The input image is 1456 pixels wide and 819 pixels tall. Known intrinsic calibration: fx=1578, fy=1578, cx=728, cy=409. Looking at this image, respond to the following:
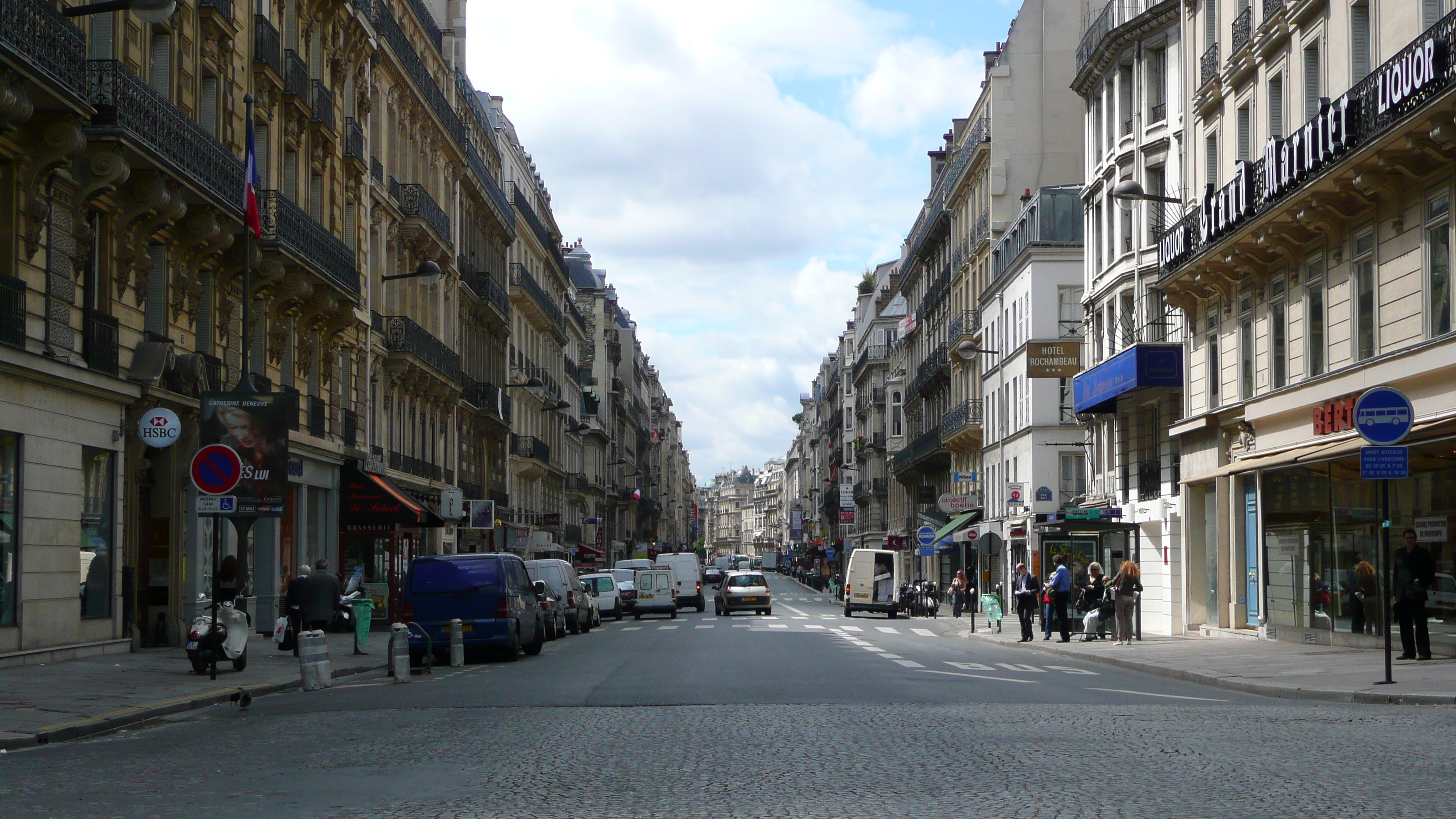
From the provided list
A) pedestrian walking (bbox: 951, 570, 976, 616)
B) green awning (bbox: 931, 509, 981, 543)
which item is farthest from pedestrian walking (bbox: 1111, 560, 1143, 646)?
green awning (bbox: 931, 509, 981, 543)

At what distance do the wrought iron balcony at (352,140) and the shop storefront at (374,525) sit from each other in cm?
801

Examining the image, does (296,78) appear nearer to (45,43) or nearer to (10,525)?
(45,43)

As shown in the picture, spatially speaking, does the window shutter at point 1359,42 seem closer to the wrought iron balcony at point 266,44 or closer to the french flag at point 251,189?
the french flag at point 251,189

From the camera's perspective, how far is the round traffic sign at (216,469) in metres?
20.0

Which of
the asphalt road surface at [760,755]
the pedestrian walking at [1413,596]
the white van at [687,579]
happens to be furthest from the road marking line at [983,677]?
the white van at [687,579]

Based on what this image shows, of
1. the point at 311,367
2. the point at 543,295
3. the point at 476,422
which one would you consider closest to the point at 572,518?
the point at 543,295

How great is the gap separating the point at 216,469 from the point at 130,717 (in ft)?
17.9

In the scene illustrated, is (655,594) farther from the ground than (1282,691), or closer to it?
closer to it

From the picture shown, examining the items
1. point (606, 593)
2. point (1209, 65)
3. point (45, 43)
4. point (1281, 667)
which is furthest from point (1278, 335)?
point (606, 593)

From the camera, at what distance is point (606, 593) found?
55.0 meters

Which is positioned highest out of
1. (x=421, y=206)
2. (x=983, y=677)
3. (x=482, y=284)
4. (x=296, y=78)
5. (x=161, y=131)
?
(x=296, y=78)

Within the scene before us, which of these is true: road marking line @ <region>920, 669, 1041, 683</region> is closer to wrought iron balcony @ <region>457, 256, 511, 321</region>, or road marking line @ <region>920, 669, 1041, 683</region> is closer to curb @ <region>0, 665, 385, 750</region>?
curb @ <region>0, 665, 385, 750</region>

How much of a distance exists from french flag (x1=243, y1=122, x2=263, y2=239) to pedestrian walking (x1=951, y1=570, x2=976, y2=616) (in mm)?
32078

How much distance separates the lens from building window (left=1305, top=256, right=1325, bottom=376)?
2688 cm
